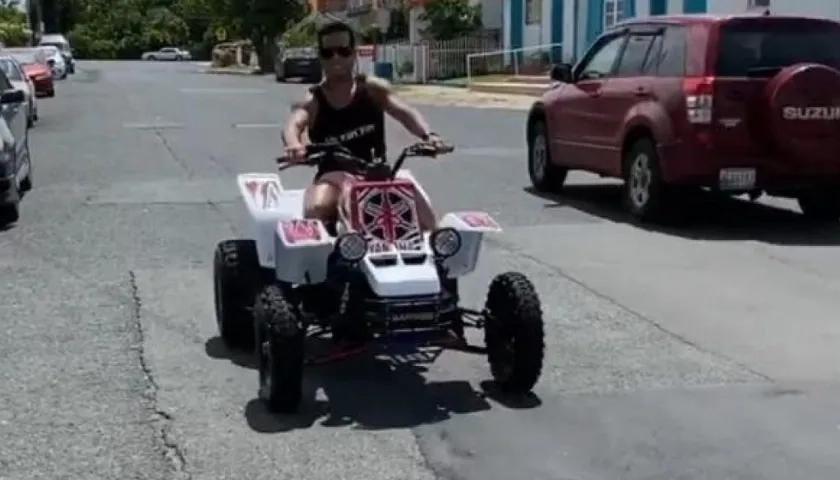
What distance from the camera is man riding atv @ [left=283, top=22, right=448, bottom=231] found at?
25.1ft

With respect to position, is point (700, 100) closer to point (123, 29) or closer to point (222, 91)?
point (222, 91)

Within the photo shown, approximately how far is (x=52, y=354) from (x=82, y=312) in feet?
3.80

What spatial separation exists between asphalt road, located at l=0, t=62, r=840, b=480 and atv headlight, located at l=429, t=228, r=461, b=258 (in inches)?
27.9

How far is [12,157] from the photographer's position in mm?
13359

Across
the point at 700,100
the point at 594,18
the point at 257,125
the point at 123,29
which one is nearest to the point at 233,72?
the point at 594,18

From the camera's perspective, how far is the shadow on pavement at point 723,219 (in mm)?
12398

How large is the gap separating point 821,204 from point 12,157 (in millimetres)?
7340

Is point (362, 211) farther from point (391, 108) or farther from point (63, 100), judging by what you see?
point (63, 100)

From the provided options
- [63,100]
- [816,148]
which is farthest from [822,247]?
[63,100]

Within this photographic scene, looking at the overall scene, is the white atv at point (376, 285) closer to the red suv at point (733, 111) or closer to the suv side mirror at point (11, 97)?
the red suv at point (733, 111)

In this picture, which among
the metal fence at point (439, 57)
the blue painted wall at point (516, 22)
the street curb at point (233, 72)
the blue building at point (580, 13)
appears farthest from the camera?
the street curb at point (233, 72)

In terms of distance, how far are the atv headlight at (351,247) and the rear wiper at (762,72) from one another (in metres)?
6.28

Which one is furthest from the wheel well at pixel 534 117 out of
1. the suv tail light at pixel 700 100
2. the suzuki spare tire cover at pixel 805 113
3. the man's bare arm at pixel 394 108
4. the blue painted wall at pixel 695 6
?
the blue painted wall at pixel 695 6

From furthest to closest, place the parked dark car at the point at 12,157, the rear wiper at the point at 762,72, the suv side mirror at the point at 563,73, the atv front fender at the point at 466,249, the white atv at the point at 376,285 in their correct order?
1. the suv side mirror at the point at 563,73
2. the parked dark car at the point at 12,157
3. the rear wiper at the point at 762,72
4. the atv front fender at the point at 466,249
5. the white atv at the point at 376,285
